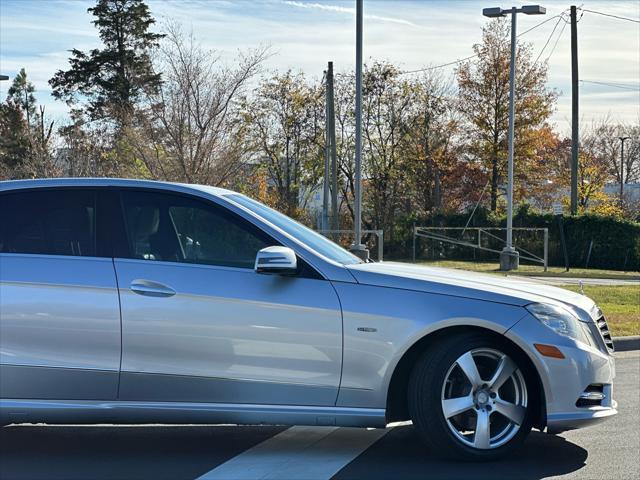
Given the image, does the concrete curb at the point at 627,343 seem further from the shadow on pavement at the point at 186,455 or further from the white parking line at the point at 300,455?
the white parking line at the point at 300,455

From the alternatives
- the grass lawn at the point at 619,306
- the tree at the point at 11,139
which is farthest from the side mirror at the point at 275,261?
the tree at the point at 11,139

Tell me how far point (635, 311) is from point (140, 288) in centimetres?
1125

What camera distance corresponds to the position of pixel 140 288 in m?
5.03

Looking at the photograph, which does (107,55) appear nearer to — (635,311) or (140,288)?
(635,311)

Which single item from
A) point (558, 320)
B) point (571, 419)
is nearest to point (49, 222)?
point (558, 320)

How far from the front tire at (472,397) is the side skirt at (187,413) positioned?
31cm

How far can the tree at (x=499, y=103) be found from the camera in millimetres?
40688

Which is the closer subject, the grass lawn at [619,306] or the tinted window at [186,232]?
the tinted window at [186,232]

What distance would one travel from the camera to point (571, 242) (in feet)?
121

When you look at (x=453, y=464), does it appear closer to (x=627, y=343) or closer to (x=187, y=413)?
(x=187, y=413)

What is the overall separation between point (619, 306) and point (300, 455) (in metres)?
11.4

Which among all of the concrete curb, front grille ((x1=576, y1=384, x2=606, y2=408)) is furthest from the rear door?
the concrete curb

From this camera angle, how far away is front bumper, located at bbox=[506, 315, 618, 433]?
4980mm

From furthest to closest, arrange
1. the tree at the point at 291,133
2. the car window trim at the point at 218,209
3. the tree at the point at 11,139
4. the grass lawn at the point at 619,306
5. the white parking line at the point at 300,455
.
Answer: the tree at the point at 291,133, the tree at the point at 11,139, the grass lawn at the point at 619,306, the car window trim at the point at 218,209, the white parking line at the point at 300,455
